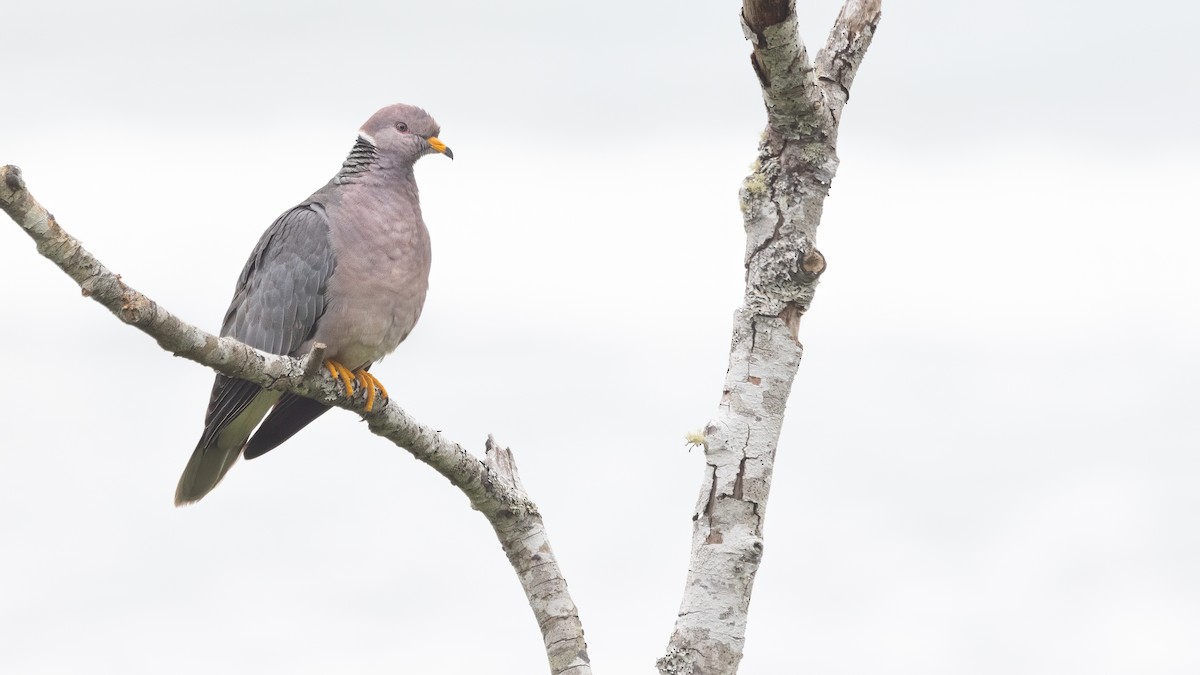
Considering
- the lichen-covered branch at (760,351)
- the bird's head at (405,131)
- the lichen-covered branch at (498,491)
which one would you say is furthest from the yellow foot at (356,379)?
the lichen-covered branch at (760,351)

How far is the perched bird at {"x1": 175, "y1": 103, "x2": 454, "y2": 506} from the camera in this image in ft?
23.1

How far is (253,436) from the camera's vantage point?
7.54m

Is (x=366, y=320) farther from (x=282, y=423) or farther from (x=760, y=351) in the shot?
(x=760, y=351)

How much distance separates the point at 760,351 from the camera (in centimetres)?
498

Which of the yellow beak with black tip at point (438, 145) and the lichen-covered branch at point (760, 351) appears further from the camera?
the yellow beak with black tip at point (438, 145)

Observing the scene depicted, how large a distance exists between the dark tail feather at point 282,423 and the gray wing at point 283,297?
273 millimetres

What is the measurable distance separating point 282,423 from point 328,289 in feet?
2.87

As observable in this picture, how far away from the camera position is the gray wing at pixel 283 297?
7.07m

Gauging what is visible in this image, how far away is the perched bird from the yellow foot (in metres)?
0.05

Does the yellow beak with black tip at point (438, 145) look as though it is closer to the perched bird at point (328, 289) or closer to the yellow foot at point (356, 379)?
the perched bird at point (328, 289)

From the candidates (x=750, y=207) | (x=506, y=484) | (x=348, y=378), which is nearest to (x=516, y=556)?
(x=506, y=484)

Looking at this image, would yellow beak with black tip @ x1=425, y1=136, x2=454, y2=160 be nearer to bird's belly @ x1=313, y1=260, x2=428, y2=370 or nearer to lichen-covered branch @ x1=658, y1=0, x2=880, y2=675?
bird's belly @ x1=313, y1=260, x2=428, y2=370

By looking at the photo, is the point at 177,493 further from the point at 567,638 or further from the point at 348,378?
the point at 567,638

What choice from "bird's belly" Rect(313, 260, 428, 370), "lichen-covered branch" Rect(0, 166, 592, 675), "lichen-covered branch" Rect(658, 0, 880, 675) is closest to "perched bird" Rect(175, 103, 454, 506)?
"bird's belly" Rect(313, 260, 428, 370)
